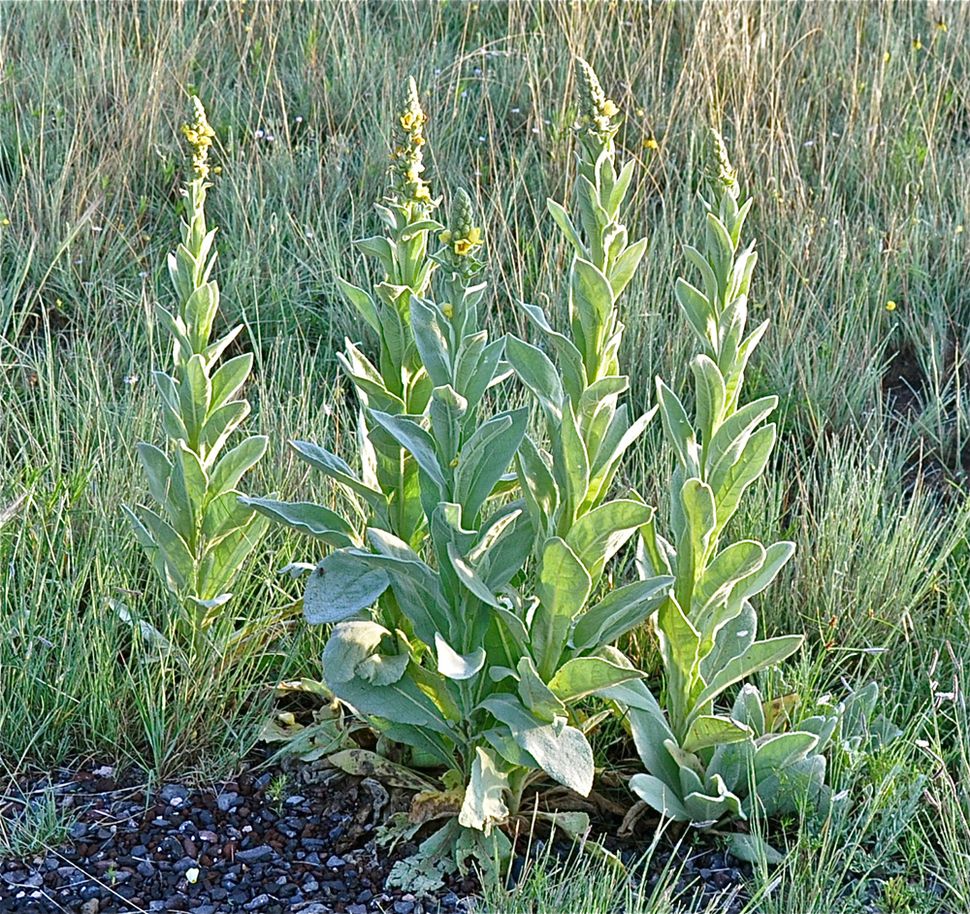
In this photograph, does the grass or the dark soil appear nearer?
the dark soil

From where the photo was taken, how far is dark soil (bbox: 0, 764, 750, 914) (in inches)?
86.4

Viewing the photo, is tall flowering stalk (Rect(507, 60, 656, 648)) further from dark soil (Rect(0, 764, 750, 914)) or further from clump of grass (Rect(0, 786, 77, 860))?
clump of grass (Rect(0, 786, 77, 860))

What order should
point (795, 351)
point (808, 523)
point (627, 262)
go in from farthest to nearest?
point (795, 351) < point (808, 523) < point (627, 262)

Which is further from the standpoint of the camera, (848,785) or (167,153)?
(167,153)

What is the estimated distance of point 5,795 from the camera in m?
2.45

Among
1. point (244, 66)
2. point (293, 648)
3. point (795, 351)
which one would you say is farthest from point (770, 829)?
point (244, 66)

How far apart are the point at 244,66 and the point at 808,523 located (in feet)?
10.9

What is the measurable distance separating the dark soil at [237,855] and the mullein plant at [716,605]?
0.49ft

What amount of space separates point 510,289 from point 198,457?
1.81 meters

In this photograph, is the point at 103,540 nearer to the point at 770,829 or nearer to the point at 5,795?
the point at 5,795

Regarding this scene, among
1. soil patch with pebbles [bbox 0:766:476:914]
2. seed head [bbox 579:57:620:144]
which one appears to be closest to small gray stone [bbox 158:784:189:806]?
soil patch with pebbles [bbox 0:766:476:914]

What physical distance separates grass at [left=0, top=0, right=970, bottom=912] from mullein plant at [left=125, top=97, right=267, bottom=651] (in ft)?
0.55

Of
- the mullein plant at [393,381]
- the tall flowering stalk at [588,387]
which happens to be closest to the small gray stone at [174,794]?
the mullein plant at [393,381]

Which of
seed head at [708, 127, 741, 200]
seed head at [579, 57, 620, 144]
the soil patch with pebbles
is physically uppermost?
seed head at [579, 57, 620, 144]
